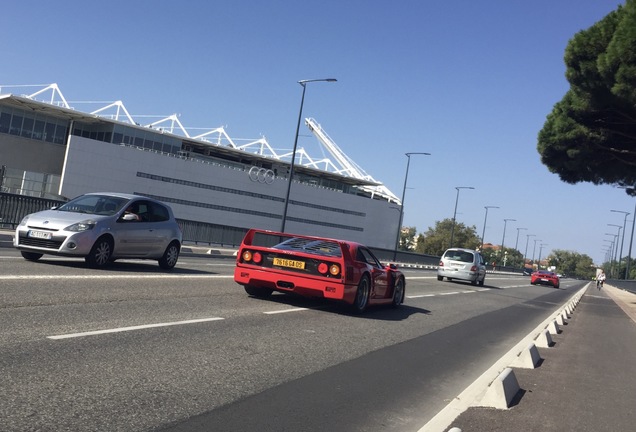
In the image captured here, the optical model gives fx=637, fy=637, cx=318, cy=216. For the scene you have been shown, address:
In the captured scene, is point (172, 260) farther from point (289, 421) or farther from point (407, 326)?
point (289, 421)

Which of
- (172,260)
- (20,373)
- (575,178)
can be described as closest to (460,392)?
(20,373)

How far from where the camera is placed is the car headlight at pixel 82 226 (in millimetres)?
12000

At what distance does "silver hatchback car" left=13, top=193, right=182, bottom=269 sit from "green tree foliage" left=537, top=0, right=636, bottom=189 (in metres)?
12.7

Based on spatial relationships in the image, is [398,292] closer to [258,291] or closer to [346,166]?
[258,291]

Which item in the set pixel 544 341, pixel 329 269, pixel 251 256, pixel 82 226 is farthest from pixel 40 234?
pixel 544 341

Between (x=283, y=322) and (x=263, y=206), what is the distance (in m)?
90.0

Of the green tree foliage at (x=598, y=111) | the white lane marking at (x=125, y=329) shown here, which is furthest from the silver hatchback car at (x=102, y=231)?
the green tree foliage at (x=598, y=111)

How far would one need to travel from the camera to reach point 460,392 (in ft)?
21.0

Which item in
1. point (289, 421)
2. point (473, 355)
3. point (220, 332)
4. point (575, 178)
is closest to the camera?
point (289, 421)

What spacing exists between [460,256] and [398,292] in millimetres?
17087

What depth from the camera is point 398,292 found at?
1361cm

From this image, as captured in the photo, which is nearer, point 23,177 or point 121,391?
point 121,391

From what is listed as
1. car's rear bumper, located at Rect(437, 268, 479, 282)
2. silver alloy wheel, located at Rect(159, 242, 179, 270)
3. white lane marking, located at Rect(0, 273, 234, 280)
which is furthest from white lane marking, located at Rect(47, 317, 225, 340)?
car's rear bumper, located at Rect(437, 268, 479, 282)

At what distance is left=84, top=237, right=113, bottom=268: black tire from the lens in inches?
492
